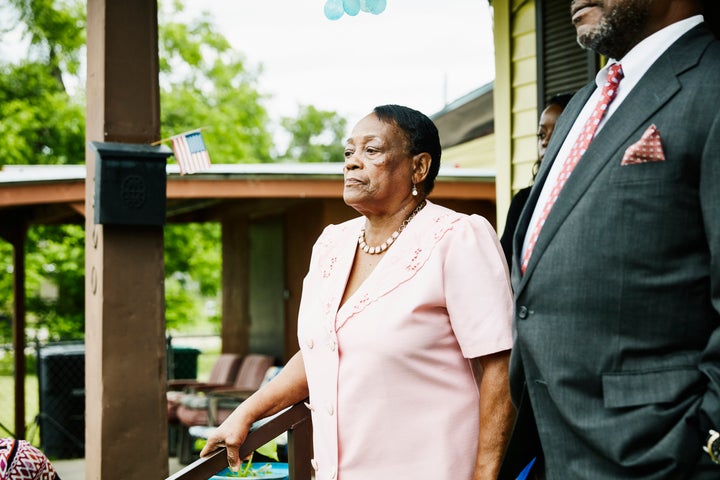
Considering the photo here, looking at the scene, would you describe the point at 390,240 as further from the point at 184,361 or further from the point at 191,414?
the point at 184,361

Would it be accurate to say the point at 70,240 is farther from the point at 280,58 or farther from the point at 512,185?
the point at 280,58

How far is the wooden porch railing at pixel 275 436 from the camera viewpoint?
234 centimetres

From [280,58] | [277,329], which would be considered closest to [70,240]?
[277,329]

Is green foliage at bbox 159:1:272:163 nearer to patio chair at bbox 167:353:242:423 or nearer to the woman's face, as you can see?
patio chair at bbox 167:353:242:423

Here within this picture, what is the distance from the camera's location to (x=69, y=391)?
9.25 metres

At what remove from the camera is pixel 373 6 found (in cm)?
349

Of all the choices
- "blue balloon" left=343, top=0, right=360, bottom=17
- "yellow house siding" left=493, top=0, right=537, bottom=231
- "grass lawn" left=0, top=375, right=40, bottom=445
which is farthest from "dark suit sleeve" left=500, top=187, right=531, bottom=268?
"grass lawn" left=0, top=375, right=40, bottom=445

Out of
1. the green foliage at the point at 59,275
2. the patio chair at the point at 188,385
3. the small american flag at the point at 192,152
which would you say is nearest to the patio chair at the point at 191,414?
the patio chair at the point at 188,385

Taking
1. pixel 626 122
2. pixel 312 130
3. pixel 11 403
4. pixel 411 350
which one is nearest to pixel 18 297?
pixel 11 403

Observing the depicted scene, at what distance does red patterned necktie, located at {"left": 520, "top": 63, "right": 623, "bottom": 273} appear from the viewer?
1.69 meters

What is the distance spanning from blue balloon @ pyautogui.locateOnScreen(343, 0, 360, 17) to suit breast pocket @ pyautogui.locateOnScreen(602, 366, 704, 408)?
7.49 ft

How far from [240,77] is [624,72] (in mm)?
31160

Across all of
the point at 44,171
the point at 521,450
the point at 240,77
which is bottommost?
the point at 521,450

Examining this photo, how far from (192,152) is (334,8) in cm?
188
